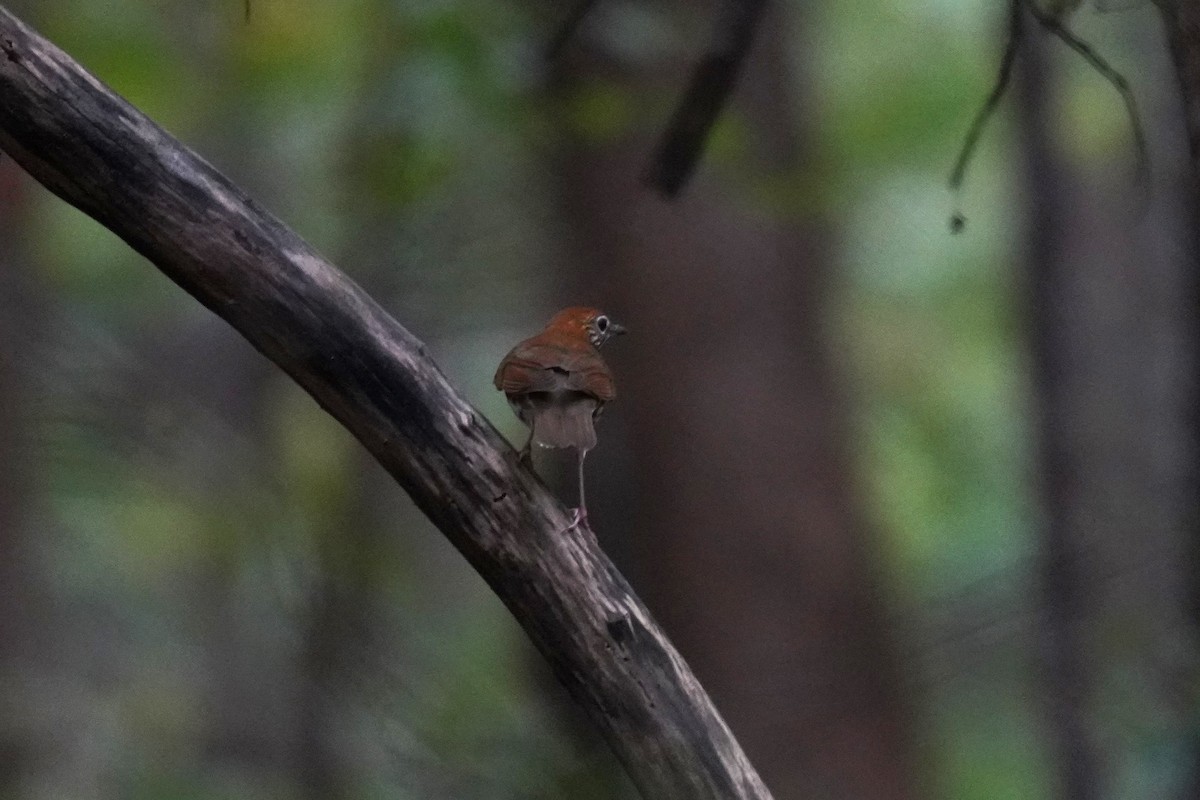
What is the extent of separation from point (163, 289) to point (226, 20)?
Result: 1.76 meters

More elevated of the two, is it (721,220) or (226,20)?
(226,20)

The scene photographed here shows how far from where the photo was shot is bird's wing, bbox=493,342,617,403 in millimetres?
2564

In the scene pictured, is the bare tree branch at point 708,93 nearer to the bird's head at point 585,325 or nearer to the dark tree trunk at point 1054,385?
the bird's head at point 585,325

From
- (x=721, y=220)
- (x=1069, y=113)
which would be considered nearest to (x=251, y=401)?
(x=721, y=220)

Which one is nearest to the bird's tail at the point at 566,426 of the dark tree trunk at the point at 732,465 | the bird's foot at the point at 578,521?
the bird's foot at the point at 578,521

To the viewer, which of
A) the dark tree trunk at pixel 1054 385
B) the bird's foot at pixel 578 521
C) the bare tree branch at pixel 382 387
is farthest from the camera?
the dark tree trunk at pixel 1054 385

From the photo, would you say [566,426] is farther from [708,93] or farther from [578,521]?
[708,93]

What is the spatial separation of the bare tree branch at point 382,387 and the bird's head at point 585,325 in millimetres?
713

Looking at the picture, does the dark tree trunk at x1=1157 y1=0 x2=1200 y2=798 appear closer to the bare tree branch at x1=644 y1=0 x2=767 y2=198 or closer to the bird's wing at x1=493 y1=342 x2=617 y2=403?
the bare tree branch at x1=644 y1=0 x2=767 y2=198

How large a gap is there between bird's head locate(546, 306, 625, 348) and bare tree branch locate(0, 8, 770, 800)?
2.34ft

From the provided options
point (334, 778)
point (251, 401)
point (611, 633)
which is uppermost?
point (251, 401)

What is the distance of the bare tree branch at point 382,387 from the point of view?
2113 millimetres

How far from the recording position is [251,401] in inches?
284

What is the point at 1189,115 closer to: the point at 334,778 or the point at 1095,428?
the point at 334,778
